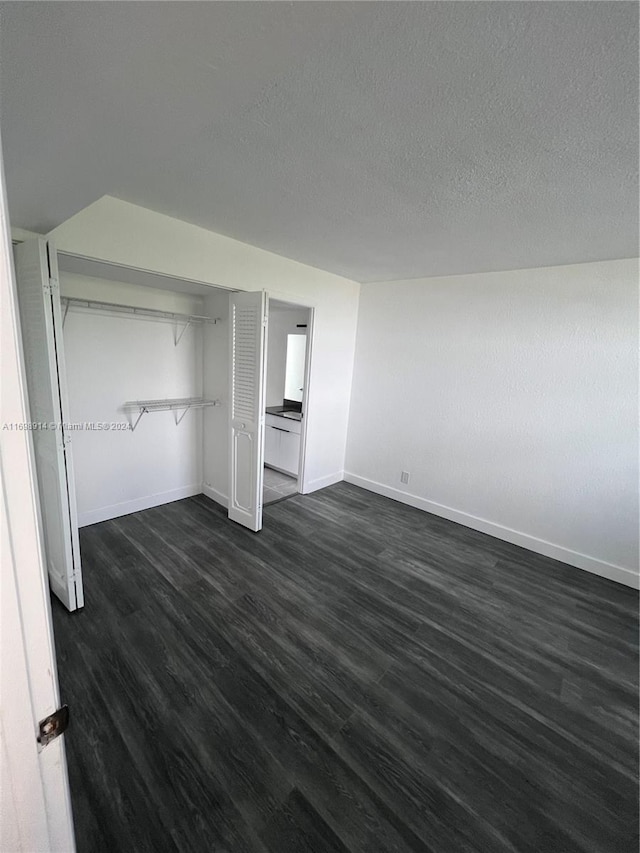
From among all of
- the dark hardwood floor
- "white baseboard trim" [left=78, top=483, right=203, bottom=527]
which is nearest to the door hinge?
the dark hardwood floor

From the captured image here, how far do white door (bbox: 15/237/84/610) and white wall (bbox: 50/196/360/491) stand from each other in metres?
0.34

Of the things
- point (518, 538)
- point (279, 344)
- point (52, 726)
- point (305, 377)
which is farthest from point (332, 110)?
point (279, 344)

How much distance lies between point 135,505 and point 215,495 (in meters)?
0.76

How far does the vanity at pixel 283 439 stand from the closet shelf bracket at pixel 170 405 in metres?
1.16

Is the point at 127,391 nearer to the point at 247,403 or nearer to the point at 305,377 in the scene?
the point at 247,403

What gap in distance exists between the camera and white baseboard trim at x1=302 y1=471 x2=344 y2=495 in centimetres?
402

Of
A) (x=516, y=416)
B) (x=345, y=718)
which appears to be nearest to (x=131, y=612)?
(x=345, y=718)

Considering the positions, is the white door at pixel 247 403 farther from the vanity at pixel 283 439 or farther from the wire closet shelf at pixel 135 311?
the vanity at pixel 283 439

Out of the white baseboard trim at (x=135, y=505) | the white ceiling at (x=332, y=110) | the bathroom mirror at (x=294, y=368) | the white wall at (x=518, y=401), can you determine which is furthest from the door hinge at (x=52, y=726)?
the bathroom mirror at (x=294, y=368)

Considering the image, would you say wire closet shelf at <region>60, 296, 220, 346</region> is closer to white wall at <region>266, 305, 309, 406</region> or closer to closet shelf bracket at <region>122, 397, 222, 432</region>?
closet shelf bracket at <region>122, 397, 222, 432</region>

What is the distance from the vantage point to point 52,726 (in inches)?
23.2

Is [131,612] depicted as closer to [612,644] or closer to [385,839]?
[385,839]

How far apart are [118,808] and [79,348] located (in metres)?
2.79

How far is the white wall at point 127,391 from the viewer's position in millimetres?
2770
